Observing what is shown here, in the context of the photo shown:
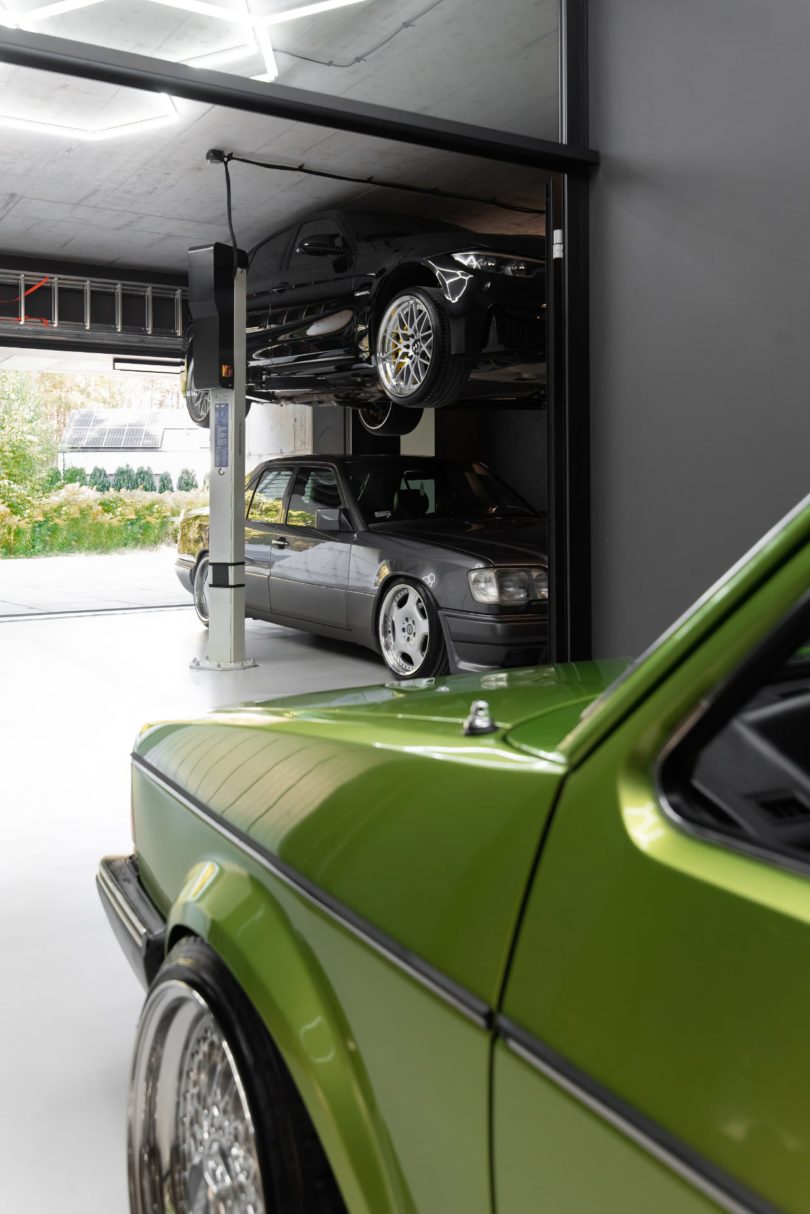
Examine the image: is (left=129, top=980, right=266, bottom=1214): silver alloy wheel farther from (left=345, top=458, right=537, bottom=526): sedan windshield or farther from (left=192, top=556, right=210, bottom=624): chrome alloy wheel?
(left=192, top=556, right=210, bottom=624): chrome alloy wheel

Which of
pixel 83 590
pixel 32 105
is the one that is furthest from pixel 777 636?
pixel 83 590

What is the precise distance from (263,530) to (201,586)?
3.77 ft

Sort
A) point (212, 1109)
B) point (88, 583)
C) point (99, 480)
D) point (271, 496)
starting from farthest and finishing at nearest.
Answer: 1. point (99, 480)
2. point (88, 583)
3. point (271, 496)
4. point (212, 1109)

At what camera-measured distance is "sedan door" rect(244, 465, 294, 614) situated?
26.3 feet

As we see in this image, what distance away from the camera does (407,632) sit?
259 inches

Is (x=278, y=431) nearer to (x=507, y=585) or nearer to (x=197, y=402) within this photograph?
(x=197, y=402)

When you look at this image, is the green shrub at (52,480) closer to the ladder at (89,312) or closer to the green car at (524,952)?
the ladder at (89,312)

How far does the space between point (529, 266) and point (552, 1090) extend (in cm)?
604

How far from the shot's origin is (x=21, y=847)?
3.57 m

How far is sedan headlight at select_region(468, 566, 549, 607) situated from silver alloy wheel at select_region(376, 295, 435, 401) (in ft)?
4.17

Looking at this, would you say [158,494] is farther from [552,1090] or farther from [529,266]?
[552,1090]

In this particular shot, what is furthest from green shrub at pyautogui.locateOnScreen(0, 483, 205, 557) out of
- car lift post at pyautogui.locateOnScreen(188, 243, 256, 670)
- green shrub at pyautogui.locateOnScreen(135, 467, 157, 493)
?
car lift post at pyautogui.locateOnScreen(188, 243, 256, 670)

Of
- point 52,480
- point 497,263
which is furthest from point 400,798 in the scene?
point 52,480

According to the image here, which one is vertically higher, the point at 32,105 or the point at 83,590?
the point at 32,105
